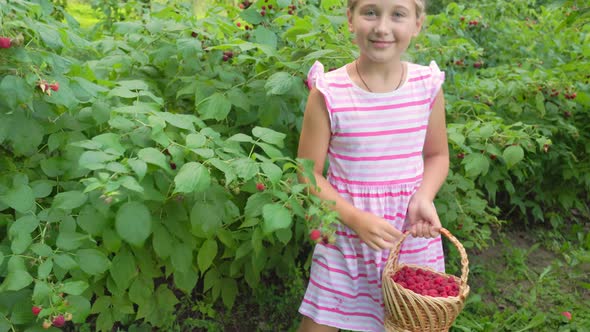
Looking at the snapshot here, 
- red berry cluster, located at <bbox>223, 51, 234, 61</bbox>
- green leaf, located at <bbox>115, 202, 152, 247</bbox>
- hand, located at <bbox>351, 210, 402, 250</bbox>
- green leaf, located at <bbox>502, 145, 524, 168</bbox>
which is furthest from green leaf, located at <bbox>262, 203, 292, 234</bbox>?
green leaf, located at <bbox>502, 145, 524, 168</bbox>

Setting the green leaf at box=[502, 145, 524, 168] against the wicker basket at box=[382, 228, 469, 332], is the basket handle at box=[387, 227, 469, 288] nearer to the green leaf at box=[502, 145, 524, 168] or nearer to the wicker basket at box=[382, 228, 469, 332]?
the wicker basket at box=[382, 228, 469, 332]

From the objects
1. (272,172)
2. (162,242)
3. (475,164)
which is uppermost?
(272,172)

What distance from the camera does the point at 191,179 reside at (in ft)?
5.17

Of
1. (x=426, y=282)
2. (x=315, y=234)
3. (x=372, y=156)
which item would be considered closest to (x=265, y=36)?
(x=372, y=156)

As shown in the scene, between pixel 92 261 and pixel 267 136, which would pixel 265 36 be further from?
pixel 92 261

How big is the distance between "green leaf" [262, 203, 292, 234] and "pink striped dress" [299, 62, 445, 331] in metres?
0.31

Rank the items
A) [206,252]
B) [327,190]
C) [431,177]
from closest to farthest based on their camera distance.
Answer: [327,190], [431,177], [206,252]

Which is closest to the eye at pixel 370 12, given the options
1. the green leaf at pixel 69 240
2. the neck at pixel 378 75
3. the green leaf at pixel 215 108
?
the neck at pixel 378 75

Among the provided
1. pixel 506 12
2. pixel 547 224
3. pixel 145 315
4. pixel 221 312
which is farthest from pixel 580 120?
pixel 145 315

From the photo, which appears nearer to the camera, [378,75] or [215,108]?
[378,75]

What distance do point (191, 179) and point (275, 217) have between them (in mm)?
235

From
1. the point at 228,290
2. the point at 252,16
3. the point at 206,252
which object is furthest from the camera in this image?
the point at 252,16

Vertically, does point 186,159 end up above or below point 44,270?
above

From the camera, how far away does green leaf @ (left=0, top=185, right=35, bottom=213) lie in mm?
1766
